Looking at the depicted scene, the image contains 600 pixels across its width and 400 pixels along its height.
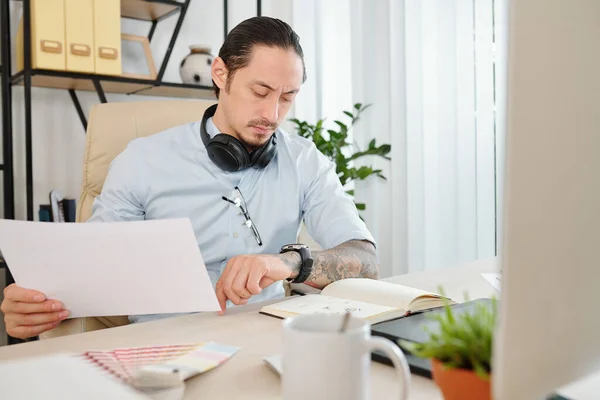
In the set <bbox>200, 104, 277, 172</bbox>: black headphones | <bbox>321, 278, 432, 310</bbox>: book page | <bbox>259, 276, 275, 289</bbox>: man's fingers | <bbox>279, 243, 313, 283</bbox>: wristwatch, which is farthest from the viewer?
<bbox>200, 104, 277, 172</bbox>: black headphones

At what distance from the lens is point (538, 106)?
352 mm

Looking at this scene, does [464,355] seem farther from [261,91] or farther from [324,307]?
[261,91]

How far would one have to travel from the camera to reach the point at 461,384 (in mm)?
447

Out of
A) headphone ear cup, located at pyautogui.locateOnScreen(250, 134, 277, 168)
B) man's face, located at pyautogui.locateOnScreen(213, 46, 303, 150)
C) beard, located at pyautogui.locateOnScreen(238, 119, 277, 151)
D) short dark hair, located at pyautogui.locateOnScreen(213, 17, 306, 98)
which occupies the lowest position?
headphone ear cup, located at pyautogui.locateOnScreen(250, 134, 277, 168)

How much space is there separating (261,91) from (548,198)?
114 cm

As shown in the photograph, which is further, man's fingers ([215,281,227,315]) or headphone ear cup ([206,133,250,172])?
headphone ear cup ([206,133,250,172])

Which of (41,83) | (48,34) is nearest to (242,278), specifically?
(48,34)

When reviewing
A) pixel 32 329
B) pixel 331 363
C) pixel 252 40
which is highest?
pixel 252 40

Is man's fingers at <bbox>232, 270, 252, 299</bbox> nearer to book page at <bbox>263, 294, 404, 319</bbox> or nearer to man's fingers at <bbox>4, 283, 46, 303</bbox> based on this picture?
book page at <bbox>263, 294, 404, 319</bbox>

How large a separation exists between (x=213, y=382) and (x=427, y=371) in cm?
24

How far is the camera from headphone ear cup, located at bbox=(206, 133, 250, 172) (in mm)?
1392

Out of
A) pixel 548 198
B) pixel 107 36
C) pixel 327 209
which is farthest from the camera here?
pixel 107 36

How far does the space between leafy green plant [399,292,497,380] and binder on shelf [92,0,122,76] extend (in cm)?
207

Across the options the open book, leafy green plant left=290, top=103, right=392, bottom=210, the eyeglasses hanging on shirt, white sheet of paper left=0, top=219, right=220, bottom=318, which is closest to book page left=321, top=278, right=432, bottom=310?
the open book
